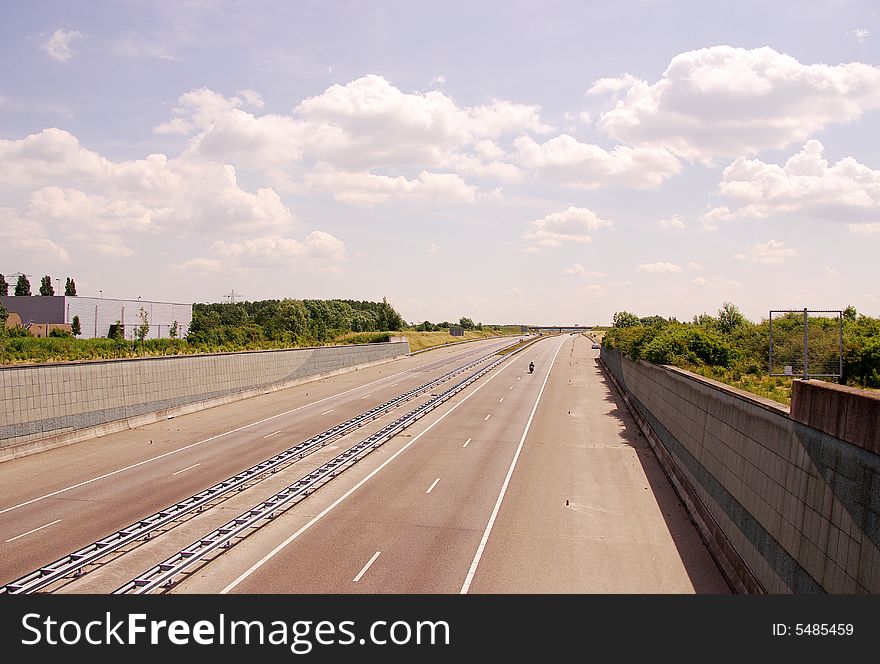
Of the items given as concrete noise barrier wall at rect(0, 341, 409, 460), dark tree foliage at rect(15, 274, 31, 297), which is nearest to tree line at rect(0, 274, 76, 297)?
dark tree foliage at rect(15, 274, 31, 297)

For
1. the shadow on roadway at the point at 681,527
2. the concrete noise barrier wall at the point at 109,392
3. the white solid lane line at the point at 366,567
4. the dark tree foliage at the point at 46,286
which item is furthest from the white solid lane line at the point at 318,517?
the dark tree foliage at the point at 46,286

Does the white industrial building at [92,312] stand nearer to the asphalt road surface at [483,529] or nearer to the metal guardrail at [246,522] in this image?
the metal guardrail at [246,522]

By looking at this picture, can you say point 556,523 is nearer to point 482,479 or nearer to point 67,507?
point 482,479

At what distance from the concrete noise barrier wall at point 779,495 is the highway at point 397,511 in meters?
1.44

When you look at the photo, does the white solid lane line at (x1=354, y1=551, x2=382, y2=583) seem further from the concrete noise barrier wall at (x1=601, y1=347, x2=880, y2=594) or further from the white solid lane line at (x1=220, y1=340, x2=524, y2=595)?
the concrete noise barrier wall at (x1=601, y1=347, x2=880, y2=594)

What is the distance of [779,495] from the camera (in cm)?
1380

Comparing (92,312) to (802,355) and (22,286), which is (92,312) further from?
(802,355)

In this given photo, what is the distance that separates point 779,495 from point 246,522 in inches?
561

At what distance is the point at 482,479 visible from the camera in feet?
88.4

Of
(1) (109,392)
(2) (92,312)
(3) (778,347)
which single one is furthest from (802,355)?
(2) (92,312)

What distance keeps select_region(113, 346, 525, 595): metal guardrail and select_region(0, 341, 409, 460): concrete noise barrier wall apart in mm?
14494

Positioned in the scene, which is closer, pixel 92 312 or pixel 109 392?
pixel 109 392
